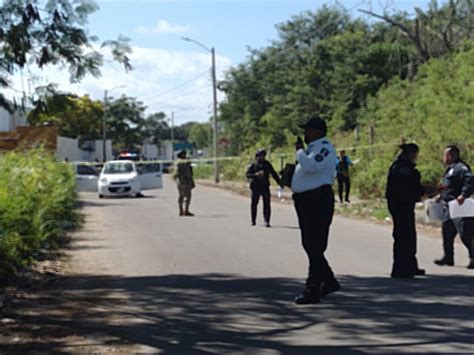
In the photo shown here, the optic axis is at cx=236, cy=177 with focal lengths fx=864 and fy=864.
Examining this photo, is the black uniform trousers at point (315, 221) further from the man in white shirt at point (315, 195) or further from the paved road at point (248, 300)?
the paved road at point (248, 300)

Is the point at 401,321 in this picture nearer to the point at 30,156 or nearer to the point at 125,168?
the point at 30,156

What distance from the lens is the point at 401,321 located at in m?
8.23

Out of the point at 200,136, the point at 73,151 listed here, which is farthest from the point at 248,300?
the point at 200,136

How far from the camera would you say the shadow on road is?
24.6ft

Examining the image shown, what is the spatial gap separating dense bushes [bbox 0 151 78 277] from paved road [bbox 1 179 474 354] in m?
0.70

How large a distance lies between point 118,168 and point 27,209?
21581 millimetres

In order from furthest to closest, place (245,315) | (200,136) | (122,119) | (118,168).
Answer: (200,136) → (122,119) → (118,168) → (245,315)

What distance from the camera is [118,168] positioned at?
34.8 meters

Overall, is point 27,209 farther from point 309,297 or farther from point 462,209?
point 462,209

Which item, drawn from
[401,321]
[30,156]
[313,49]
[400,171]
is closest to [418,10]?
[313,49]

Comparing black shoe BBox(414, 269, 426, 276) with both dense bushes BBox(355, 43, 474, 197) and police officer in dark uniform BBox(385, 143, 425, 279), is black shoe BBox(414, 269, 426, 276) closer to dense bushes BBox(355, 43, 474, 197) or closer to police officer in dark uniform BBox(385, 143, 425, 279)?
police officer in dark uniform BBox(385, 143, 425, 279)

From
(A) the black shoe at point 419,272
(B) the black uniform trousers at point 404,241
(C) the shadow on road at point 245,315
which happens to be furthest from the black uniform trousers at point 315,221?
(A) the black shoe at point 419,272

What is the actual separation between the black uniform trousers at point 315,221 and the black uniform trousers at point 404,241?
2.03 metres

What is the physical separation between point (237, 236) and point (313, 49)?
30606 millimetres
